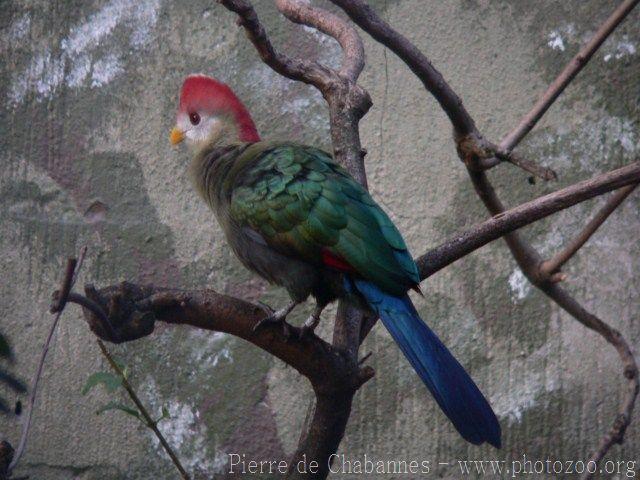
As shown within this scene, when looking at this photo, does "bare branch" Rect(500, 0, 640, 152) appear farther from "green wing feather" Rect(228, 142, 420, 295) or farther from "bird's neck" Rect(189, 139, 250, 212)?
"bird's neck" Rect(189, 139, 250, 212)

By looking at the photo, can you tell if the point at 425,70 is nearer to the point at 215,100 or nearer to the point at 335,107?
the point at 335,107

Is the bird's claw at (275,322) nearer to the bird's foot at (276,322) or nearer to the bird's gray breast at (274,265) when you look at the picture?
the bird's foot at (276,322)

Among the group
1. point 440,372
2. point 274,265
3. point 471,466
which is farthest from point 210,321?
point 471,466

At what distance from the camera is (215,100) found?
7.08ft

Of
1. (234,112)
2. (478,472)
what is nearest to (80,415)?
(234,112)

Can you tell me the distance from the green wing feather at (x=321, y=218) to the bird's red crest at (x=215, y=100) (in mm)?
387

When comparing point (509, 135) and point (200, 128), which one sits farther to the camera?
point (200, 128)

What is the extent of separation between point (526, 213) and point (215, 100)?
893 mm

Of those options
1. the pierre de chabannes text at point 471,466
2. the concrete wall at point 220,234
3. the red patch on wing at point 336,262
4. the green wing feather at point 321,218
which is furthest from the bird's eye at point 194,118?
the pierre de chabannes text at point 471,466

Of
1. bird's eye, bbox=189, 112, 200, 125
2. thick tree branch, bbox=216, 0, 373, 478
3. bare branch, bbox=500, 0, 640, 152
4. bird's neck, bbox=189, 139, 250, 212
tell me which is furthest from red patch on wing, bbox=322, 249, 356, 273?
bird's eye, bbox=189, 112, 200, 125

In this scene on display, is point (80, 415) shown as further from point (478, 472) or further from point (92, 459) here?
point (478, 472)

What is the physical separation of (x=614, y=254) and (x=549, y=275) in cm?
35

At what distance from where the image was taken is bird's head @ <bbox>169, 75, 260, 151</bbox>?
2150 mm

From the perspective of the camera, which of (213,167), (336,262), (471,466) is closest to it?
(336,262)
